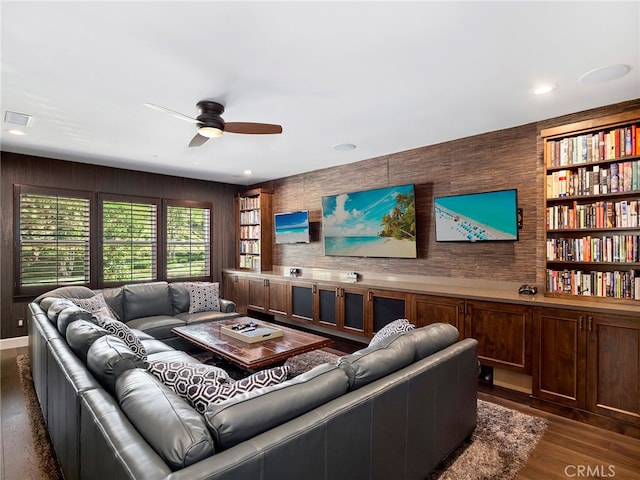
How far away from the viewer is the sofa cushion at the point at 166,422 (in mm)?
1065

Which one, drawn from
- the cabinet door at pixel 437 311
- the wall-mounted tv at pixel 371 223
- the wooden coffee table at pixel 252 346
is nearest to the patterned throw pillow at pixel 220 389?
the wooden coffee table at pixel 252 346

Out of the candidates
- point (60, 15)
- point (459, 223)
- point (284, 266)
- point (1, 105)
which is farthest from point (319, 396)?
point (284, 266)

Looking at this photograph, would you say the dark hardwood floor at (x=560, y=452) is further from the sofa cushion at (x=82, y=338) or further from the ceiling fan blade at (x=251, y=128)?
the ceiling fan blade at (x=251, y=128)

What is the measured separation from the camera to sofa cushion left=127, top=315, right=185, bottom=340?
13.2ft

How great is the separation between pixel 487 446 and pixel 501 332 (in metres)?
1.15

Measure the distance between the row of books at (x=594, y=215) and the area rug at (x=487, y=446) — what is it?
1.68m

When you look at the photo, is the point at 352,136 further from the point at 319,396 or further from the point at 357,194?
the point at 319,396

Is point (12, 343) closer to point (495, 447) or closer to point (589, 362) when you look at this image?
point (495, 447)

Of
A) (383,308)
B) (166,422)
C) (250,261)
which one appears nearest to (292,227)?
(250,261)

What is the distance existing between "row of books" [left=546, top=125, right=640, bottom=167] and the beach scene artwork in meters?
3.43

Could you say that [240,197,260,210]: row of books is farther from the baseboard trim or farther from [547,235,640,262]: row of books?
[547,235,640,262]: row of books

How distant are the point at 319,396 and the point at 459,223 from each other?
3061 mm

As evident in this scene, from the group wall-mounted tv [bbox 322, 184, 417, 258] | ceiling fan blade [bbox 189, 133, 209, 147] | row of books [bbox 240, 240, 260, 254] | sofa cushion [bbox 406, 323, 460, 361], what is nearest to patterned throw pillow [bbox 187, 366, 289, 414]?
sofa cushion [bbox 406, 323, 460, 361]

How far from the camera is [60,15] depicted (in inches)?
72.8
